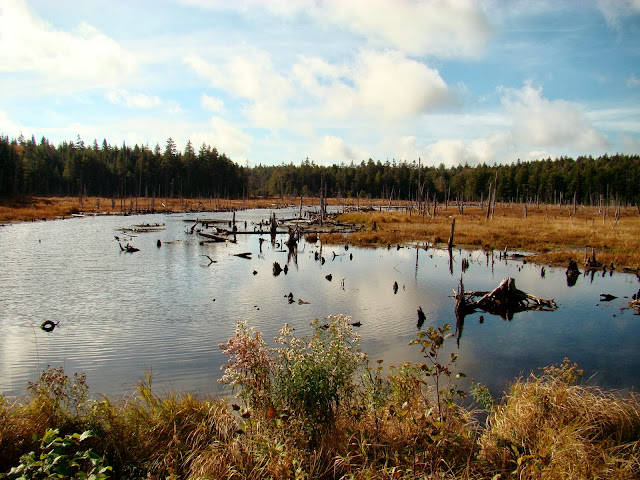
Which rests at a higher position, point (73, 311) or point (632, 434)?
point (632, 434)

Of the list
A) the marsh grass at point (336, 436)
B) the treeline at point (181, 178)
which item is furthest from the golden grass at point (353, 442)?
the treeline at point (181, 178)

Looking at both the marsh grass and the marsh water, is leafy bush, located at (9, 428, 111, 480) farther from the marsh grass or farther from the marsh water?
the marsh water

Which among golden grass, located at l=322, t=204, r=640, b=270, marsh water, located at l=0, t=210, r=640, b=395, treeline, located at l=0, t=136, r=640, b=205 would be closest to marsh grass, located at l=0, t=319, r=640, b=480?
marsh water, located at l=0, t=210, r=640, b=395

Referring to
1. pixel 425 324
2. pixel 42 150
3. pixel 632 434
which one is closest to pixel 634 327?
pixel 425 324

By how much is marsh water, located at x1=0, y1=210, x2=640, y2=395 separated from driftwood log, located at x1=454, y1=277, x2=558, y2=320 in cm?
64

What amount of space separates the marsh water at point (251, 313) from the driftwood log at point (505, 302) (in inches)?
25.1

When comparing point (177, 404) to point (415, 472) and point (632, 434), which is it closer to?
point (415, 472)

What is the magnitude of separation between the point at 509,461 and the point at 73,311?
17.4m

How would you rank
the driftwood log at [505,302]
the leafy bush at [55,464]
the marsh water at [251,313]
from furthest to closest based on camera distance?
the driftwood log at [505,302] < the marsh water at [251,313] < the leafy bush at [55,464]

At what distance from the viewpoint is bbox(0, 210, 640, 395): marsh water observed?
12.5 meters

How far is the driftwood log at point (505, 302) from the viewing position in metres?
19.3

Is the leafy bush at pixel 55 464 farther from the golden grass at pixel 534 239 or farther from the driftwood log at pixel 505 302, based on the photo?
the golden grass at pixel 534 239

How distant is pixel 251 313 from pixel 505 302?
11.6 meters

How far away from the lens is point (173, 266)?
29625mm
